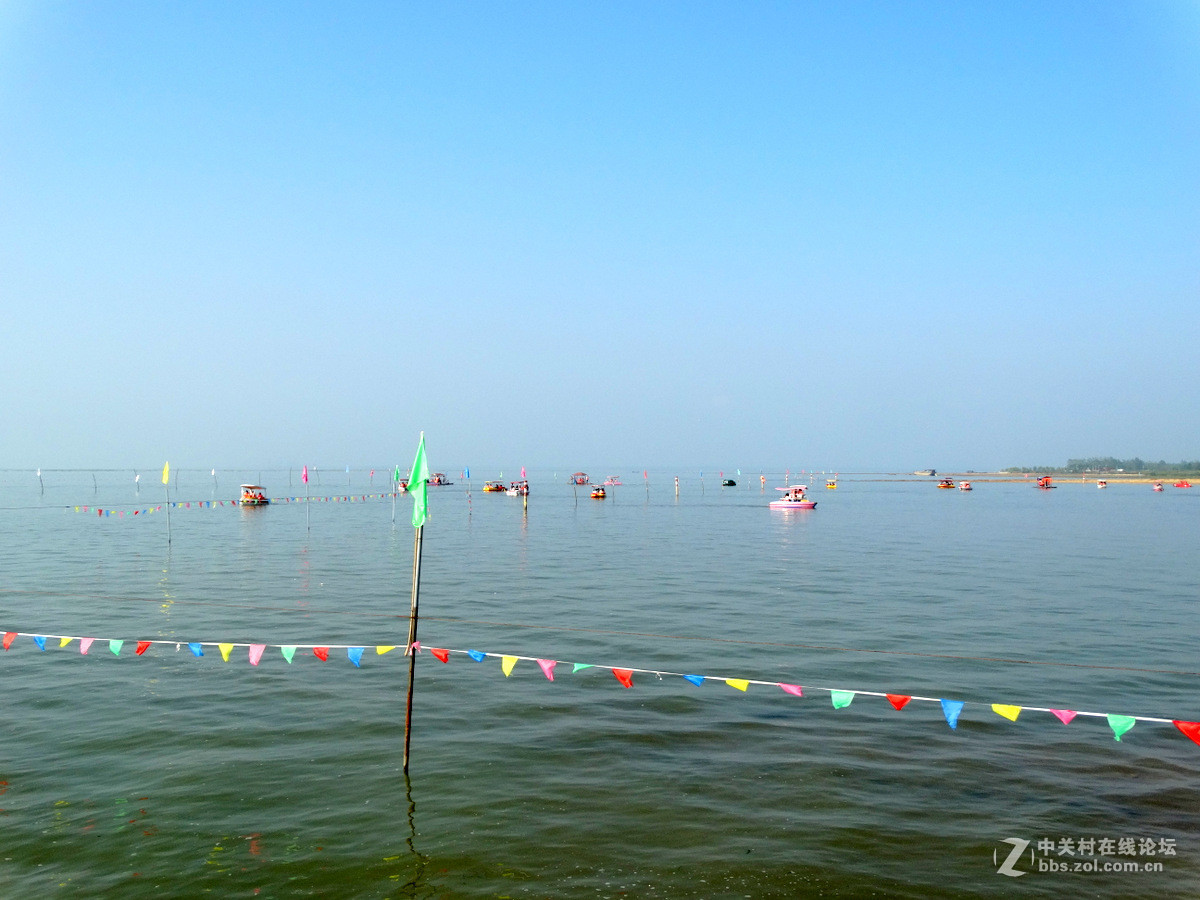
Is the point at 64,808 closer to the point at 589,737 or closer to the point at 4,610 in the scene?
the point at 589,737

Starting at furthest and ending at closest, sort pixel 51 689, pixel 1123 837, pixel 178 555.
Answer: pixel 178 555 → pixel 51 689 → pixel 1123 837

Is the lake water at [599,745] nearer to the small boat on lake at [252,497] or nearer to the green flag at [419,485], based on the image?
the green flag at [419,485]

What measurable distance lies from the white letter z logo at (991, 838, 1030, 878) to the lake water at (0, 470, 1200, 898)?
59 millimetres

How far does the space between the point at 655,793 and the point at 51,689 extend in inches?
496

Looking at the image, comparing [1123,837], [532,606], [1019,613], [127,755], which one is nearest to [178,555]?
[532,606]

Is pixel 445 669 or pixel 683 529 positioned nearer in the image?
pixel 445 669

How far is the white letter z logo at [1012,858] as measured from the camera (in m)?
9.70

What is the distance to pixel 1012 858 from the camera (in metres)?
10.0

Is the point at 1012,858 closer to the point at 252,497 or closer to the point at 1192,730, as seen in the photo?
the point at 1192,730

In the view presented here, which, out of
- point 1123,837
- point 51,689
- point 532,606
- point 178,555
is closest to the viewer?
point 1123,837

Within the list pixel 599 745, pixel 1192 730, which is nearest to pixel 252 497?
pixel 599 745

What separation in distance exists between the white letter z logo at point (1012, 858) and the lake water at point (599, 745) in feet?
0.19

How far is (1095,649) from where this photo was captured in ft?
71.1

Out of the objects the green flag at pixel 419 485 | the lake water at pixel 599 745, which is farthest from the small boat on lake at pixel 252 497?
the green flag at pixel 419 485
